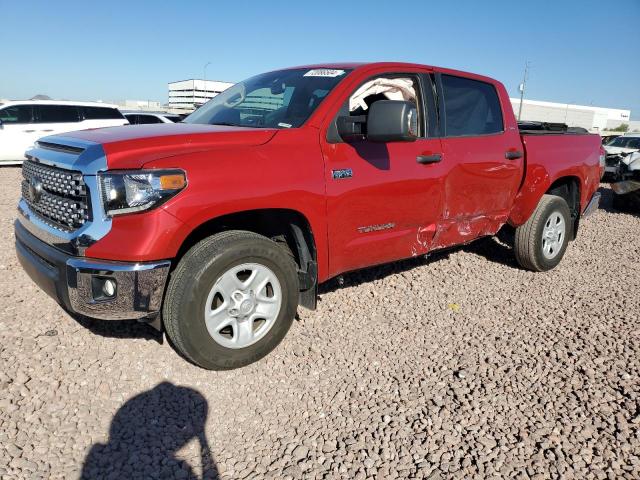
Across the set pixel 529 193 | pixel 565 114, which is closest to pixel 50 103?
pixel 529 193

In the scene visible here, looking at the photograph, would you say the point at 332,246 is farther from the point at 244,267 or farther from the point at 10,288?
the point at 10,288

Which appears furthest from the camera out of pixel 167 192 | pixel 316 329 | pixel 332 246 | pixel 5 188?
pixel 5 188

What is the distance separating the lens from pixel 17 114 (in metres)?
11.5

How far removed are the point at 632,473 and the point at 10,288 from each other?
4529 millimetres

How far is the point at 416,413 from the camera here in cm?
268

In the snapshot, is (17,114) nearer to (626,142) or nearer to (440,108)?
(440,108)

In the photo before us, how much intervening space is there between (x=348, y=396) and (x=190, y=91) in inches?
1272

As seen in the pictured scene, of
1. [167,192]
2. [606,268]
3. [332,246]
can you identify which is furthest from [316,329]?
[606,268]

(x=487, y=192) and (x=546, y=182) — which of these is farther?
(x=546, y=182)

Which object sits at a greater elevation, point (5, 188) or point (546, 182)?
point (546, 182)

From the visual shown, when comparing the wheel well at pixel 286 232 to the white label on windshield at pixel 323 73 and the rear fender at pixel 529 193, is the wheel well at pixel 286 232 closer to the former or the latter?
the white label on windshield at pixel 323 73

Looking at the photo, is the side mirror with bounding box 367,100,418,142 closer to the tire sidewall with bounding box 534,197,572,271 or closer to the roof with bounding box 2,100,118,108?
the tire sidewall with bounding box 534,197,572,271

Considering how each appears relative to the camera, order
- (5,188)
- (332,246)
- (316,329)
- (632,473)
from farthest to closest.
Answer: (5,188) → (316,329) → (332,246) → (632,473)

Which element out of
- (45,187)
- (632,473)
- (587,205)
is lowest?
(632,473)
